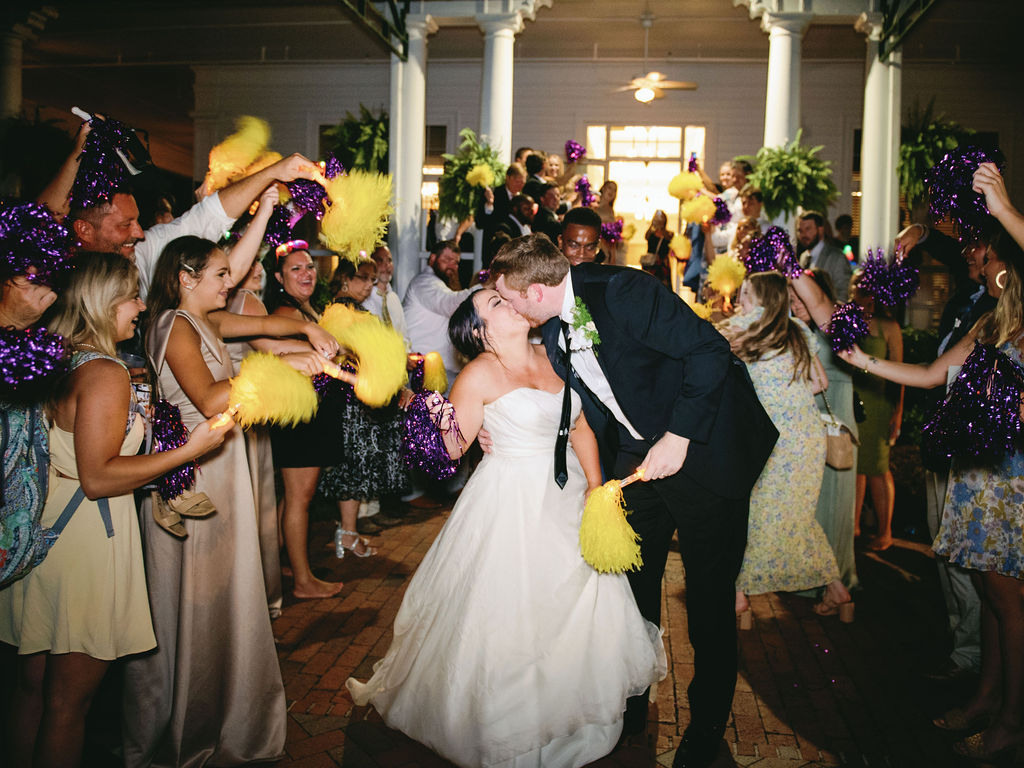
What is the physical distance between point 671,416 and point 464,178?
6.16 meters

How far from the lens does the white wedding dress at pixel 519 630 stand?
2861 millimetres

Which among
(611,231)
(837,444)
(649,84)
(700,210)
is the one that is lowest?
(837,444)

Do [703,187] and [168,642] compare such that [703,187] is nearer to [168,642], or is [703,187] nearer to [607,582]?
[607,582]

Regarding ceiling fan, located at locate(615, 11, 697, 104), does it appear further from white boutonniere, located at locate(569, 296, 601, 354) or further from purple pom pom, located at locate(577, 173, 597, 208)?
white boutonniere, located at locate(569, 296, 601, 354)

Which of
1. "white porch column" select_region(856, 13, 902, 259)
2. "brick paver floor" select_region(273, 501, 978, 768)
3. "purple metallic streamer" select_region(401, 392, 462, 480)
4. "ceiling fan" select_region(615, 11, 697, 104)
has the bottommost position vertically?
"brick paver floor" select_region(273, 501, 978, 768)

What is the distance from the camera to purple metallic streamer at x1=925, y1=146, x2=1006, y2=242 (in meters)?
3.02

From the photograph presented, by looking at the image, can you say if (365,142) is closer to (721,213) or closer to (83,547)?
(721,213)

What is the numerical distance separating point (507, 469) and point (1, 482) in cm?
182

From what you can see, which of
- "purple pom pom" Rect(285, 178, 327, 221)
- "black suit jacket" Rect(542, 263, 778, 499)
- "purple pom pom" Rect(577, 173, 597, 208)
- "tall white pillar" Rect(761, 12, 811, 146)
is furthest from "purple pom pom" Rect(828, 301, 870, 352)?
"tall white pillar" Rect(761, 12, 811, 146)

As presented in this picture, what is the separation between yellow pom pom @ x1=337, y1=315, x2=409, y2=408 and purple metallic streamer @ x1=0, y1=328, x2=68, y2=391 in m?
1.10

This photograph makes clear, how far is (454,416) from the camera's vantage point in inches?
119

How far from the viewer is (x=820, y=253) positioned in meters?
8.31

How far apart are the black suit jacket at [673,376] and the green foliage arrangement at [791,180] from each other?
17.3ft

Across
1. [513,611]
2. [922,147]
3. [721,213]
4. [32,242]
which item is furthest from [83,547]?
[922,147]
